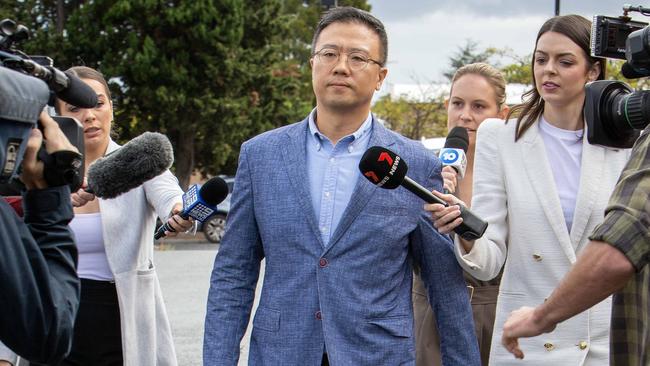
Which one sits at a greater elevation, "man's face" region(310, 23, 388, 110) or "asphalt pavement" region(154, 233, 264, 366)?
"man's face" region(310, 23, 388, 110)

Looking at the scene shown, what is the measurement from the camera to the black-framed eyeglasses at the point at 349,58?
11.8 ft

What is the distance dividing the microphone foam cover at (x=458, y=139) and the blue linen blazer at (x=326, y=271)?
30.8 inches

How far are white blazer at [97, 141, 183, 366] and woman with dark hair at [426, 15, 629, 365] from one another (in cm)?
141

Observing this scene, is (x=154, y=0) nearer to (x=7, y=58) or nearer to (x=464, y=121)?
(x=464, y=121)

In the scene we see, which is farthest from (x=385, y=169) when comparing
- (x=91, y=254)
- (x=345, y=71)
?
(x=91, y=254)

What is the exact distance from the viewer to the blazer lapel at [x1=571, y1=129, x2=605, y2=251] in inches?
141

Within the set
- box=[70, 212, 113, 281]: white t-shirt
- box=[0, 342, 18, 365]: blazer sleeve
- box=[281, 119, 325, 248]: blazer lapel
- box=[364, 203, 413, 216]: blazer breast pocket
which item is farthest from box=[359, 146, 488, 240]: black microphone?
box=[0, 342, 18, 365]: blazer sleeve

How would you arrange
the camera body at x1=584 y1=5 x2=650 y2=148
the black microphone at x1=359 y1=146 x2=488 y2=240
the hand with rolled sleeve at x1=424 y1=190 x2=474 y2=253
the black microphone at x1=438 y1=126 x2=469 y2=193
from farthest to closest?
the black microphone at x1=438 y1=126 x2=469 y2=193
the hand with rolled sleeve at x1=424 y1=190 x2=474 y2=253
the black microphone at x1=359 y1=146 x2=488 y2=240
the camera body at x1=584 y1=5 x2=650 y2=148

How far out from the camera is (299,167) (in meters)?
3.53

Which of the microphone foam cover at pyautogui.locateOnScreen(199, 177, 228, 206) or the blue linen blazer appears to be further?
the microphone foam cover at pyautogui.locateOnScreen(199, 177, 228, 206)

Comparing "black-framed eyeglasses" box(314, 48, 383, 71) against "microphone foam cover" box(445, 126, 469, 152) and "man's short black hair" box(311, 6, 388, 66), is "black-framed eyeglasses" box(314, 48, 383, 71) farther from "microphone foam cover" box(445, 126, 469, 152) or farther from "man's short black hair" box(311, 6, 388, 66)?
"microphone foam cover" box(445, 126, 469, 152)

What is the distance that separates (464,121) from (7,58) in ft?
9.67

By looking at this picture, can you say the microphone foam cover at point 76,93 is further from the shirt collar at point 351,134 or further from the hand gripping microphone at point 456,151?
the hand gripping microphone at point 456,151

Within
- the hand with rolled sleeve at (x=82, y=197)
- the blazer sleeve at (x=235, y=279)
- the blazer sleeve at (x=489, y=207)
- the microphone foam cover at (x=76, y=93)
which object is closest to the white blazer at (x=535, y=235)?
the blazer sleeve at (x=489, y=207)
